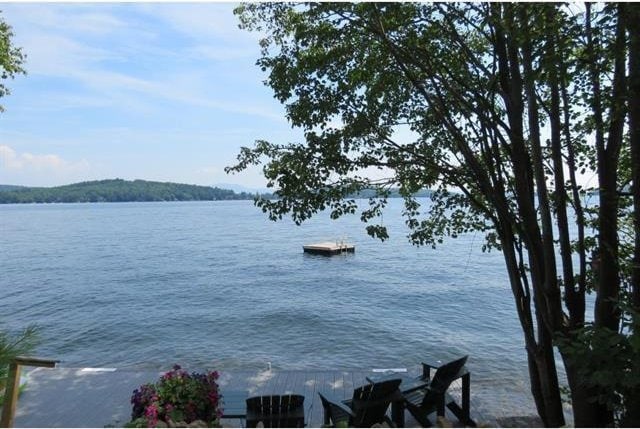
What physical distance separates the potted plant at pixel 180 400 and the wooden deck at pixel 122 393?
2.25 meters

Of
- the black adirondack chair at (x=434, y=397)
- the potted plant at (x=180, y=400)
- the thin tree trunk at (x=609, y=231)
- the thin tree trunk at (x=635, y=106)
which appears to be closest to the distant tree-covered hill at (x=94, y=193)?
the black adirondack chair at (x=434, y=397)

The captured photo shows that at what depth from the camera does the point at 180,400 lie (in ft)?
16.8

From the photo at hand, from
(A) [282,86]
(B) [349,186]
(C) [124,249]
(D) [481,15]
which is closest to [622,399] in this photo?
(B) [349,186]

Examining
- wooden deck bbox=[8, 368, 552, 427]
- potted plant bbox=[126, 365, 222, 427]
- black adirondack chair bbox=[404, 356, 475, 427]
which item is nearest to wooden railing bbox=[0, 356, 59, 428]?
potted plant bbox=[126, 365, 222, 427]

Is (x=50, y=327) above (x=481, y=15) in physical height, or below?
below

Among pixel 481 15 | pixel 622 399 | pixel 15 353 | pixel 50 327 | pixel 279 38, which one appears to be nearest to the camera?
pixel 15 353

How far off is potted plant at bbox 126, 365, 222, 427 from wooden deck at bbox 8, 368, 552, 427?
225 centimetres

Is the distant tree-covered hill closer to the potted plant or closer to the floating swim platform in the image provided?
the floating swim platform

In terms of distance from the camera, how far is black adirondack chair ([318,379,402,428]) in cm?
636

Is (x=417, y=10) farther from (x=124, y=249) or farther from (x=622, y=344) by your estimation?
(x=124, y=249)

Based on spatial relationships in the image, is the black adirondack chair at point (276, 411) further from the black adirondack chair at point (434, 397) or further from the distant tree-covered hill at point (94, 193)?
the distant tree-covered hill at point (94, 193)

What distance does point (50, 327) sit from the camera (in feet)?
70.4

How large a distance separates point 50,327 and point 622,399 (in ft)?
75.4

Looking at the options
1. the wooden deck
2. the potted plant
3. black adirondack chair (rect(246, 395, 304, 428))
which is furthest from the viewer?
the wooden deck
